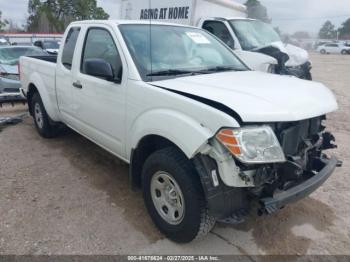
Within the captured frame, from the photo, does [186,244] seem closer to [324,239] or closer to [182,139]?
[182,139]

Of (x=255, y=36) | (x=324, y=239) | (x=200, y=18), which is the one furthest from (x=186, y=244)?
(x=200, y=18)

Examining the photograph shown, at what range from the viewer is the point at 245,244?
10.3ft

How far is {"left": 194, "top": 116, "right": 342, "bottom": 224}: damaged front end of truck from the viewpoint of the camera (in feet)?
8.25

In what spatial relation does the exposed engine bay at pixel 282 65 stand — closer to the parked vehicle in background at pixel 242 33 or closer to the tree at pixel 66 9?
the parked vehicle in background at pixel 242 33

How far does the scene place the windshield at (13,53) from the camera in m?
9.80

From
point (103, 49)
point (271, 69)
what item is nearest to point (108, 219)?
point (103, 49)

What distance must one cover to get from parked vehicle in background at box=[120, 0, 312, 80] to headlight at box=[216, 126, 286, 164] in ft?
16.0

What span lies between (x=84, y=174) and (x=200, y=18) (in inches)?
236

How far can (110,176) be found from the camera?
4.47 meters

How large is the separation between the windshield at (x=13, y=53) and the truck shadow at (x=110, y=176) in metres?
4.85

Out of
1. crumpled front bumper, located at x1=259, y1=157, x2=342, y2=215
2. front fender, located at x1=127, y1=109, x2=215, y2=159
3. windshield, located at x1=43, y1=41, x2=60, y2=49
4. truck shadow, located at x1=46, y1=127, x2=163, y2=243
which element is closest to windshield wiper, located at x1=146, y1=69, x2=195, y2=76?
front fender, located at x1=127, y1=109, x2=215, y2=159

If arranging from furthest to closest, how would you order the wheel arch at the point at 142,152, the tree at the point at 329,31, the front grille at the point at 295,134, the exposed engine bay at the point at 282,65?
the tree at the point at 329,31 → the exposed engine bay at the point at 282,65 → the wheel arch at the point at 142,152 → the front grille at the point at 295,134

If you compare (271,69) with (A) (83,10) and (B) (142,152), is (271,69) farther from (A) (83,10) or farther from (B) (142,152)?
(A) (83,10)

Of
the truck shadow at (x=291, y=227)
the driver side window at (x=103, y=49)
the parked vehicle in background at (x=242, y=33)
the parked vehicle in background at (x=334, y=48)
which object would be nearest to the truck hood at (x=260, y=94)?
the driver side window at (x=103, y=49)
